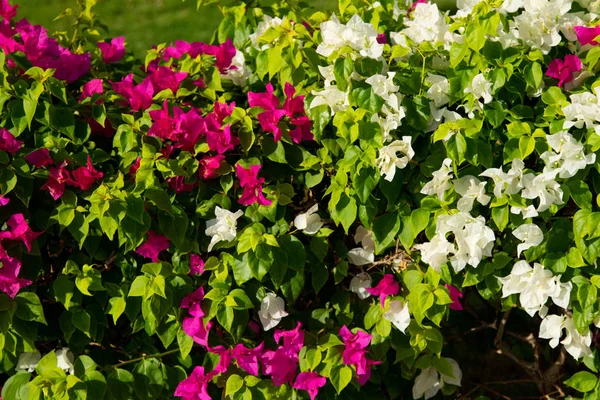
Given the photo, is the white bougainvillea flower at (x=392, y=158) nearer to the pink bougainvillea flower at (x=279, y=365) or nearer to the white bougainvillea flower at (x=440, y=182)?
the white bougainvillea flower at (x=440, y=182)

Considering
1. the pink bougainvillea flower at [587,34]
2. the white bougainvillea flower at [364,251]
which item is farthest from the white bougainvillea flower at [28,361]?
the pink bougainvillea flower at [587,34]

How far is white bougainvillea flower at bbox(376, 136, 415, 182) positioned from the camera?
221 centimetres

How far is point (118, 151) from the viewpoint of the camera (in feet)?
8.23

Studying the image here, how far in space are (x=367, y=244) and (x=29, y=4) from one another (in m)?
5.26

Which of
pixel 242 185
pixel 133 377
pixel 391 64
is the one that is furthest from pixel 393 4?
pixel 133 377

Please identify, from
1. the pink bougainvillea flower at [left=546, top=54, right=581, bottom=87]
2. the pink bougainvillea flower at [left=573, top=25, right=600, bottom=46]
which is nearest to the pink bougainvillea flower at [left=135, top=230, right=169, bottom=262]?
the pink bougainvillea flower at [left=546, top=54, right=581, bottom=87]

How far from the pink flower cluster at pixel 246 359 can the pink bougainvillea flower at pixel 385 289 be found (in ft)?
0.78

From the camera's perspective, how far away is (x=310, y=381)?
2396mm

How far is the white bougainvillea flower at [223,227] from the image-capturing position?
91.0 inches

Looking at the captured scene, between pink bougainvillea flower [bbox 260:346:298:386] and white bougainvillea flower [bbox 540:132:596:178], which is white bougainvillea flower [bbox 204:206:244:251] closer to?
pink bougainvillea flower [bbox 260:346:298:386]

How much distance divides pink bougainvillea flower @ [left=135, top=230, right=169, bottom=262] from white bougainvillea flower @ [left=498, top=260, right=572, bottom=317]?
96cm

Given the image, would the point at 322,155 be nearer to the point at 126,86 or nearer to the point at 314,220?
the point at 314,220

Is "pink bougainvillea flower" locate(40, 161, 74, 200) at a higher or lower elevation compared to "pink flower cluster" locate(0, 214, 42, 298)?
higher

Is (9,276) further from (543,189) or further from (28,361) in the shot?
(543,189)
